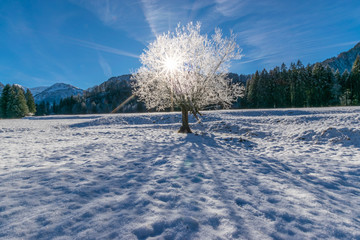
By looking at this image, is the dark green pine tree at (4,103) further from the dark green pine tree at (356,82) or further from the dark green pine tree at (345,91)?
the dark green pine tree at (356,82)

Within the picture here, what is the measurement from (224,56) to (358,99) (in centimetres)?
5965

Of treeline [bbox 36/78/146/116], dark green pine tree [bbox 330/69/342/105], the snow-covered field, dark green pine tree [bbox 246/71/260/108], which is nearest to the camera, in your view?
the snow-covered field

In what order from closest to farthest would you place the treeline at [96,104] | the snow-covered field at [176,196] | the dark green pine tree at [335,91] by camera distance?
the snow-covered field at [176,196], the dark green pine tree at [335,91], the treeline at [96,104]

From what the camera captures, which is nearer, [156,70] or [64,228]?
[64,228]

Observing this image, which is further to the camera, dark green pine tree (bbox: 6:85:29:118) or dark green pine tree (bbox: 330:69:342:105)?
dark green pine tree (bbox: 330:69:342:105)

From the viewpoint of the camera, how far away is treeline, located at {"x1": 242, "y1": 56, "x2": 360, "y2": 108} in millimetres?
49906

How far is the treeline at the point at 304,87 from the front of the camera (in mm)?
49906

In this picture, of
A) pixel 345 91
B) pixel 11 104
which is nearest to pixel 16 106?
pixel 11 104

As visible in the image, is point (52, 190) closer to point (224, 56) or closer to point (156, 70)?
point (156, 70)

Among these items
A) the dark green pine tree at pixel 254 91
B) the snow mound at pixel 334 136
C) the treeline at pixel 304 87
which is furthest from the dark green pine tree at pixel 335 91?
the snow mound at pixel 334 136

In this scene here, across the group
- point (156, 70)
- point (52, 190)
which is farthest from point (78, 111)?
point (52, 190)

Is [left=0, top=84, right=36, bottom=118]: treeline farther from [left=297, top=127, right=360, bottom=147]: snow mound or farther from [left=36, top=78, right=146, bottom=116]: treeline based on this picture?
[left=297, top=127, right=360, bottom=147]: snow mound

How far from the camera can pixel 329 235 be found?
9.10 feet

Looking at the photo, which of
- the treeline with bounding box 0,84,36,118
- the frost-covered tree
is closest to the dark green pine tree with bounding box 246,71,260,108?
the frost-covered tree
